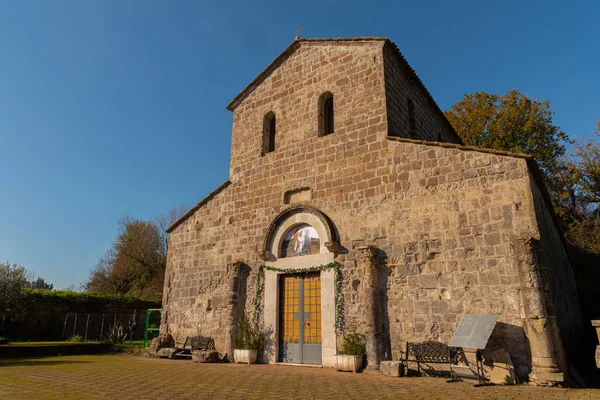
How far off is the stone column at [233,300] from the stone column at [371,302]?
3.89 meters

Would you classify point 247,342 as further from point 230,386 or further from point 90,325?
point 90,325

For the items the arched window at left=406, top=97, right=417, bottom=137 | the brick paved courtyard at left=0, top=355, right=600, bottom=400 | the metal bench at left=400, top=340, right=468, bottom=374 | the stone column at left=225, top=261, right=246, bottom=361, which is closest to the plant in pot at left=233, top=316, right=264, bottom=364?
the stone column at left=225, top=261, right=246, bottom=361

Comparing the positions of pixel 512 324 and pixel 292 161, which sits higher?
pixel 292 161

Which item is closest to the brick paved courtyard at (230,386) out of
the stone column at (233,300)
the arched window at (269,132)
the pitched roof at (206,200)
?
the stone column at (233,300)

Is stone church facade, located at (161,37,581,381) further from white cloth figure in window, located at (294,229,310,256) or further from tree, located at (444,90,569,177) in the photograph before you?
tree, located at (444,90,569,177)

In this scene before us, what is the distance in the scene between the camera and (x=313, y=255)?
10.5 m

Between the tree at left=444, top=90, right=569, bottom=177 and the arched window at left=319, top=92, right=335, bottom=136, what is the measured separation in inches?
578

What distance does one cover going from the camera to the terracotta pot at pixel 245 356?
10445mm

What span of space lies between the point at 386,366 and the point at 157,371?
503 cm

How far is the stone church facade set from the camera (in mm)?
7785

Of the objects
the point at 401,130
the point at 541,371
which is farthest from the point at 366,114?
the point at 541,371

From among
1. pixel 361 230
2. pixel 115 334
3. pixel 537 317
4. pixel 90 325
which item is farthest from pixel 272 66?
pixel 90 325

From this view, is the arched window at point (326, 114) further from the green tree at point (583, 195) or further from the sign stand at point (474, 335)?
the green tree at point (583, 195)

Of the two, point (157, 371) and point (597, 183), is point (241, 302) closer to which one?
point (157, 371)
